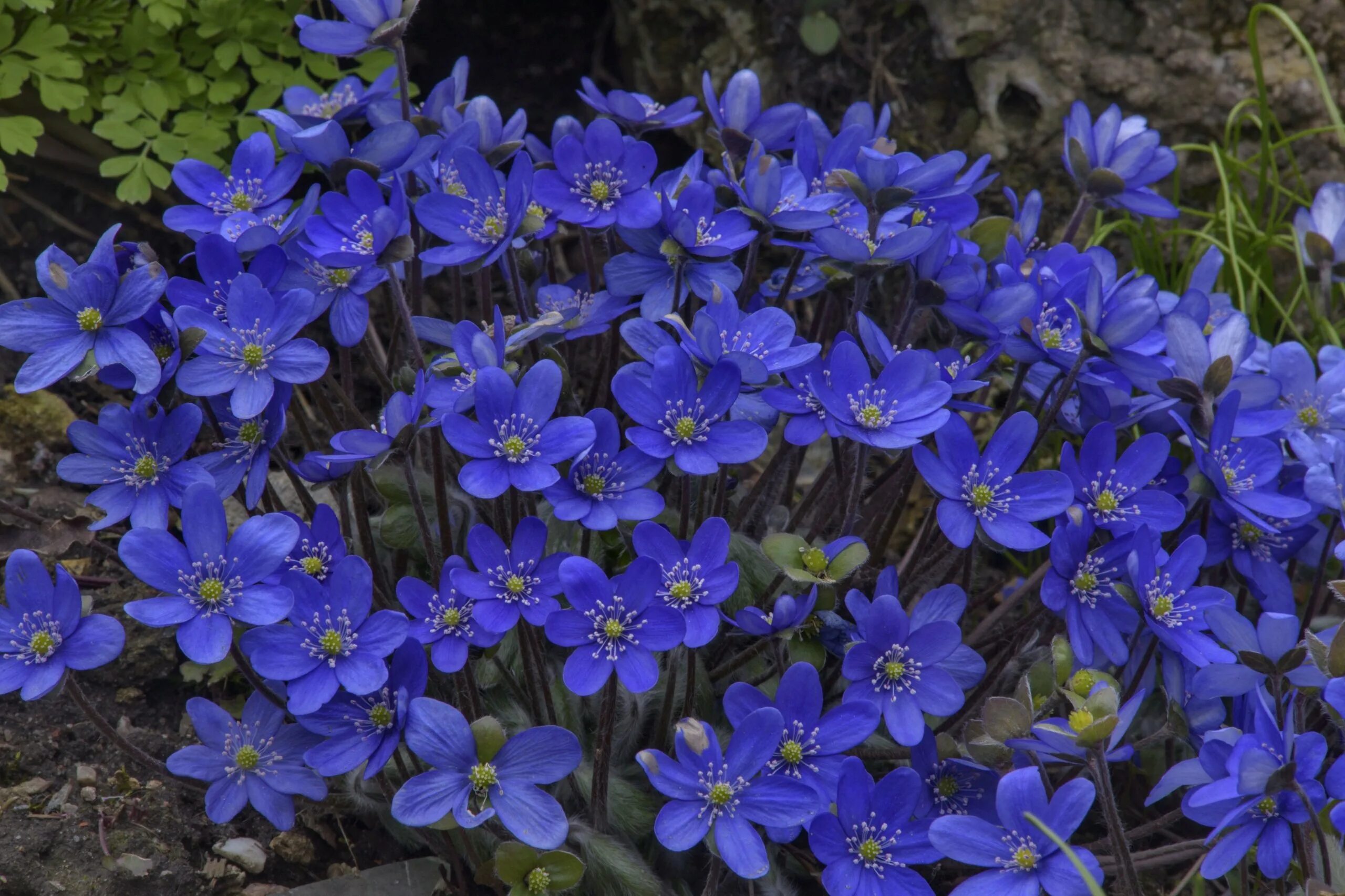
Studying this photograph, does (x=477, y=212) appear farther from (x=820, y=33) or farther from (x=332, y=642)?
(x=820, y=33)

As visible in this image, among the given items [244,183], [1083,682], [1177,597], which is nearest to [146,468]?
[244,183]

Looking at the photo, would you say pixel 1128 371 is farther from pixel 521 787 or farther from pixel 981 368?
pixel 521 787

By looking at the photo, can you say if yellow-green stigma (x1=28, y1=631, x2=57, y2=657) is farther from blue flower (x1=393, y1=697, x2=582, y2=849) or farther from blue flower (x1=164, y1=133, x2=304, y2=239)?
blue flower (x1=164, y1=133, x2=304, y2=239)

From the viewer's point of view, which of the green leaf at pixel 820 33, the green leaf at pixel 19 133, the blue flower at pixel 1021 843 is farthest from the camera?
the green leaf at pixel 820 33

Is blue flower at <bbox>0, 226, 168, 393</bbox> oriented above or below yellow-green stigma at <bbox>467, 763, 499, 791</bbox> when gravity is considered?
above

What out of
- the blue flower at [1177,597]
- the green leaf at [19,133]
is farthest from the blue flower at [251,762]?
the green leaf at [19,133]

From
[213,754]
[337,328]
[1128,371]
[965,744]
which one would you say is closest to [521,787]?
[213,754]

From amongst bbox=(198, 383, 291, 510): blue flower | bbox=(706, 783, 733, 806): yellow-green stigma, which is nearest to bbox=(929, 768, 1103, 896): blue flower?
bbox=(706, 783, 733, 806): yellow-green stigma

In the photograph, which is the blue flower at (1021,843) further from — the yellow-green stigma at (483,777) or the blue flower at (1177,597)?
the yellow-green stigma at (483,777)
